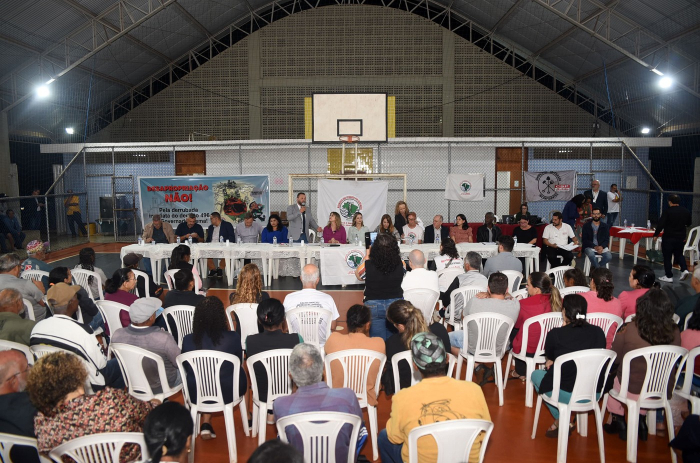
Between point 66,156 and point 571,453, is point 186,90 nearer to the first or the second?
point 66,156

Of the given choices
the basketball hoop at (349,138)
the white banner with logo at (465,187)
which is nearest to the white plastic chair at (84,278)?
the basketball hoop at (349,138)

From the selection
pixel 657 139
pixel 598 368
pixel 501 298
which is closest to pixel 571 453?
pixel 598 368

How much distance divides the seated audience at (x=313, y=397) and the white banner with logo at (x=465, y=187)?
1099 centimetres

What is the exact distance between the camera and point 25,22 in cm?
1173

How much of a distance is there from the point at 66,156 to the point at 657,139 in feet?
60.2

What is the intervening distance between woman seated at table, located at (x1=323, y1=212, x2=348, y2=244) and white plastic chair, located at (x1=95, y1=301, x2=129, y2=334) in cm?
494

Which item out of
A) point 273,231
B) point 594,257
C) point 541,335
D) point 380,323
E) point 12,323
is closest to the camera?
point 12,323

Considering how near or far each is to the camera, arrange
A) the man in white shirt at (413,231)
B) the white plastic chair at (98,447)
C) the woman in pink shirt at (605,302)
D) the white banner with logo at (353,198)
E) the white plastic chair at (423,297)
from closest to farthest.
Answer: the white plastic chair at (98,447) < the woman in pink shirt at (605,302) < the white plastic chair at (423,297) < the man in white shirt at (413,231) < the white banner with logo at (353,198)

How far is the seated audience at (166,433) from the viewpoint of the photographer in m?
2.03

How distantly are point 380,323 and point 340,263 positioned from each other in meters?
4.39

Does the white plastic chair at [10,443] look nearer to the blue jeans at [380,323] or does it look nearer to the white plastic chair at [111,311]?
the white plastic chair at [111,311]

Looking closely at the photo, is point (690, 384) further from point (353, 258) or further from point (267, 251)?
point (267, 251)

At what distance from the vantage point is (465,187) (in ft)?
43.7

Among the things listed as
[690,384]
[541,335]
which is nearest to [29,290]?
[541,335]
